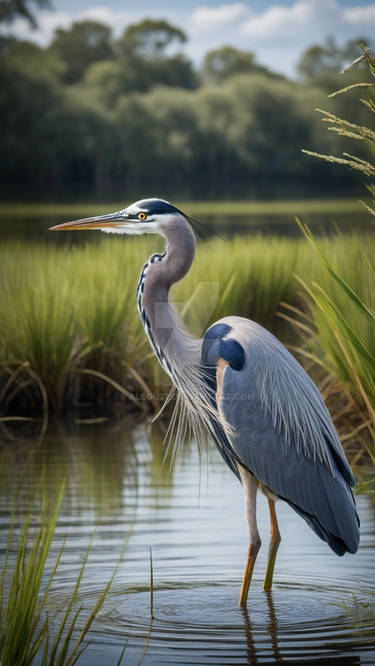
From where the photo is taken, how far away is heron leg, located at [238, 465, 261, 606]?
368 cm

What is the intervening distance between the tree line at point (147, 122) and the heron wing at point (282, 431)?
88.0 ft

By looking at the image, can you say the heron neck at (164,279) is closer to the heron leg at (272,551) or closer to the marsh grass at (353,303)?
the marsh grass at (353,303)

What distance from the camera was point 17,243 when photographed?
37.0 ft

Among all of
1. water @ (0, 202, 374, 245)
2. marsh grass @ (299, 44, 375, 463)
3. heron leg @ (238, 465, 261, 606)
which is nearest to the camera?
marsh grass @ (299, 44, 375, 463)

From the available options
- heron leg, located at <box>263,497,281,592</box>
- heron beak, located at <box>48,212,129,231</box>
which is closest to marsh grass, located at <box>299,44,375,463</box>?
heron leg, located at <box>263,497,281,592</box>

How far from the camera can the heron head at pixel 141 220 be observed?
3.71 meters

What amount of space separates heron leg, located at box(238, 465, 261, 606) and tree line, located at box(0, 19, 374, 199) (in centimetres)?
2679

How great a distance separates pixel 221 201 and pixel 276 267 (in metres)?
37.5

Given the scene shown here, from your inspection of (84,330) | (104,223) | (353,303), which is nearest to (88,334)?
(84,330)

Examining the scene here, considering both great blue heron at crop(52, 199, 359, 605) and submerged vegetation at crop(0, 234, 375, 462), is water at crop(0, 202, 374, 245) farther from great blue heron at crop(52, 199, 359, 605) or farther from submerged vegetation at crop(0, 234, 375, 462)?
great blue heron at crop(52, 199, 359, 605)

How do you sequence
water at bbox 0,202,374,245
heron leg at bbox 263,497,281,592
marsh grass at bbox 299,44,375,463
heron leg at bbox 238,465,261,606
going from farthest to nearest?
water at bbox 0,202,374,245, heron leg at bbox 263,497,281,592, heron leg at bbox 238,465,261,606, marsh grass at bbox 299,44,375,463

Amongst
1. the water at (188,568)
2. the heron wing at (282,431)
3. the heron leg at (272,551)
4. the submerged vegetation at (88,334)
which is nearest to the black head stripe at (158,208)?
the heron wing at (282,431)

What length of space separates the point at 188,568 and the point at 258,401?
2.89 feet

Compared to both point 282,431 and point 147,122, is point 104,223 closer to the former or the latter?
point 282,431
